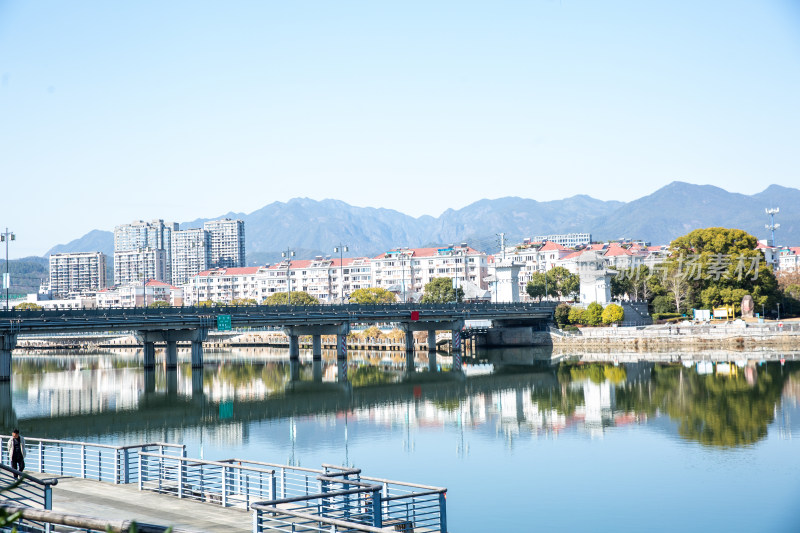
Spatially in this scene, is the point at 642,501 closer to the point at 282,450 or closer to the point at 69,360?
the point at 282,450

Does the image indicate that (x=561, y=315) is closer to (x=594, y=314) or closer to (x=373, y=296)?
(x=594, y=314)

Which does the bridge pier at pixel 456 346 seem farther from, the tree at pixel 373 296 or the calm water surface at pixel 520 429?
the tree at pixel 373 296

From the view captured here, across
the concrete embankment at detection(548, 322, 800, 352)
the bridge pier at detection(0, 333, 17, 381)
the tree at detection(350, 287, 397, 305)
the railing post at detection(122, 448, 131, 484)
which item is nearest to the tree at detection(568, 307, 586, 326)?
the concrete embankment at detection(548, 322, 800, 352)

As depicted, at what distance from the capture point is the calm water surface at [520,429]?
89.9 ft

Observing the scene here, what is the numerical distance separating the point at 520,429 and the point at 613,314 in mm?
57240

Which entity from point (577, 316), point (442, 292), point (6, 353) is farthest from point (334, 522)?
point (442, 292)

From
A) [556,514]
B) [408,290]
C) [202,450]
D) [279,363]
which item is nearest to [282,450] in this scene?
[202,450]

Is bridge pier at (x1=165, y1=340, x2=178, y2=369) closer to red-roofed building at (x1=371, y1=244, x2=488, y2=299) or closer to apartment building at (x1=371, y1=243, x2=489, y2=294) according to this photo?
apartment building at (x1=371, y1=243, x2=489, y2=294)

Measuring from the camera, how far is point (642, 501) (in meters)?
27.7

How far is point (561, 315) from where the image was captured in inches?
4023

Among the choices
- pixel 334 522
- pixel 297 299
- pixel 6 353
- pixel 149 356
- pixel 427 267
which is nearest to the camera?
pixel 334 522

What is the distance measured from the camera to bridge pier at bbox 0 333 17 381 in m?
63.7

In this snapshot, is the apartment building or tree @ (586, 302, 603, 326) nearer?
tree @ (586, 302, 603, 326)

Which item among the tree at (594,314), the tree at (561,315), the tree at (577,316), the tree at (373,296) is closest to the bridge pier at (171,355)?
the tree at (561,315)
